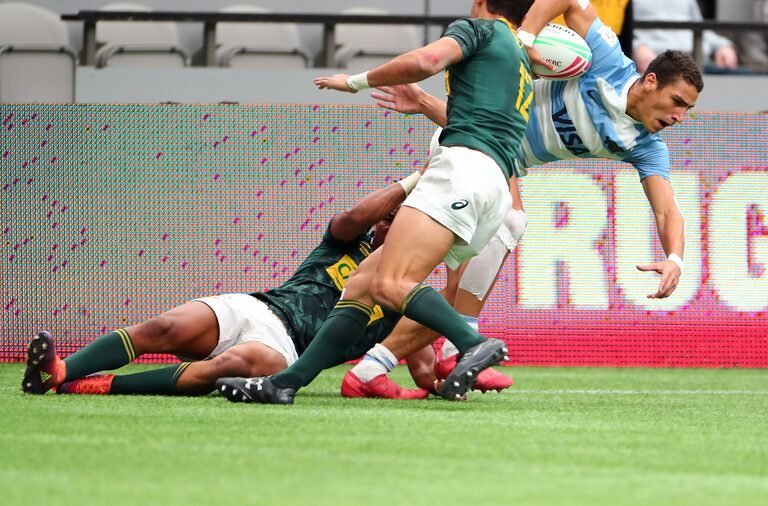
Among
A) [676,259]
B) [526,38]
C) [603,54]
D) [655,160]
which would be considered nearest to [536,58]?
[526,38]

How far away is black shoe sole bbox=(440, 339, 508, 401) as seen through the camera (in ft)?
14.0

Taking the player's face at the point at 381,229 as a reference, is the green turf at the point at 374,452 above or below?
below

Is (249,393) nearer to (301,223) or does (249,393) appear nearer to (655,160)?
(655,160)

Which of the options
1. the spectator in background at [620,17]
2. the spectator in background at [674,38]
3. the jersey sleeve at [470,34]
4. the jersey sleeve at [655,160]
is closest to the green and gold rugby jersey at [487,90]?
the jersey sleeve at [470,34]

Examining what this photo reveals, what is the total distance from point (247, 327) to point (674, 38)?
6.38 m

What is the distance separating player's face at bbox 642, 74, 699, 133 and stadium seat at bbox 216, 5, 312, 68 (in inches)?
201

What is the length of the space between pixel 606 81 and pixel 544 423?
1818 millimetres

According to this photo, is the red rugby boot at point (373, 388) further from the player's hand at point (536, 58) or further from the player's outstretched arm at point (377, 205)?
the player's hand at point (536, 58)

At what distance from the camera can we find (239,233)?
27.0 feet

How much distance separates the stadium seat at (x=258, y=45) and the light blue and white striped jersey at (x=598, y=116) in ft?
15.4

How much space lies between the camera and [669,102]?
5.33 m

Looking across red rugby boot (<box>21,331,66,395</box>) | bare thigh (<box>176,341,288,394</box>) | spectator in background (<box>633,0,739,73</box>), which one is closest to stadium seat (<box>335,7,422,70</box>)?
spectator in background (<box>633,0,739,73</box>)

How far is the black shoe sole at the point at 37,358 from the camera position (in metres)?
4.81

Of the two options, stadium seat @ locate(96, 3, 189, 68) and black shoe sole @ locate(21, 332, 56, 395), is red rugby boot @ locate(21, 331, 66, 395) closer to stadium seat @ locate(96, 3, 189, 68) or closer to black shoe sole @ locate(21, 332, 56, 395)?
black shoe sole @ locate(21, 332, 56, 395)
